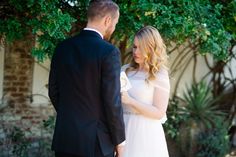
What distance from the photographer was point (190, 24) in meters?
5.37

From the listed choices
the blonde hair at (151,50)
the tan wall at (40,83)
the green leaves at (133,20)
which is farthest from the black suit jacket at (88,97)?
the tan wall at (40,83)

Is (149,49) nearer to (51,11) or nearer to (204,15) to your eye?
(51,11)

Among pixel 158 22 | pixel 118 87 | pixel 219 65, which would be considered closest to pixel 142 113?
pixel 118 87

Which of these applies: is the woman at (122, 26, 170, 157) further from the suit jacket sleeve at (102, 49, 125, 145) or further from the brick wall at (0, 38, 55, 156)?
the brick wall at (0, 38, 55, 156)

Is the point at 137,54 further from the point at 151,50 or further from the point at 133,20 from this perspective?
the point at 133,20

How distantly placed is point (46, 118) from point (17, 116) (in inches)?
18.5

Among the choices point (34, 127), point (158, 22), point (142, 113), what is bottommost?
point (34, 127)

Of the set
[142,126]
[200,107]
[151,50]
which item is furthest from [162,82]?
[200,107]

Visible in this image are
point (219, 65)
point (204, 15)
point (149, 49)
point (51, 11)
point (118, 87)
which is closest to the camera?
point (118, 87)

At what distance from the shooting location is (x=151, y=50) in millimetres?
4047

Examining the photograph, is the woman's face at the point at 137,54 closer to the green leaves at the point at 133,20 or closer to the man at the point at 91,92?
the man at the point at 91,92

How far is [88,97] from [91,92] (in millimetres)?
41

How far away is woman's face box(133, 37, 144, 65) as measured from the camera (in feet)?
13.4

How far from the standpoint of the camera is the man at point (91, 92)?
10.9 feet
